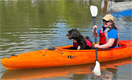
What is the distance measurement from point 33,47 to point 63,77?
9.20 feet

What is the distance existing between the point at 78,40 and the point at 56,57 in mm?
836

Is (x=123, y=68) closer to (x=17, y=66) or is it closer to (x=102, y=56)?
(x=102, y=56)

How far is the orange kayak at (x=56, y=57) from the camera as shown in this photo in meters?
5.53

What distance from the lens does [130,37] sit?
9609 millimetres

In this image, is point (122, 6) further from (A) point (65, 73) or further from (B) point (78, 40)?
(A) point (65, 73)

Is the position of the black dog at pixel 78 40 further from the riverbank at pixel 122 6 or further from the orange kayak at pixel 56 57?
the riverbank at pixel 122 6

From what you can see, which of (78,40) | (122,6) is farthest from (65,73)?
(122,6)

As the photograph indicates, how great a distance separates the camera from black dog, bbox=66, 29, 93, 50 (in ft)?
19.0

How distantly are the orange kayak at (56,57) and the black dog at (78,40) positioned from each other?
0.66 ft

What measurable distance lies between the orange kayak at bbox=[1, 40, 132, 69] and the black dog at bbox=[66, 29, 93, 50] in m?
0.20

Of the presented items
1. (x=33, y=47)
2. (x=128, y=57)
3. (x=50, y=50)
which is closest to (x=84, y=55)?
(x=50, y=50)

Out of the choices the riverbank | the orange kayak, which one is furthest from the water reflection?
the riverbank

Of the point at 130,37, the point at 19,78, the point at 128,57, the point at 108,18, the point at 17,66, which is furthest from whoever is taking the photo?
the point at 130,37

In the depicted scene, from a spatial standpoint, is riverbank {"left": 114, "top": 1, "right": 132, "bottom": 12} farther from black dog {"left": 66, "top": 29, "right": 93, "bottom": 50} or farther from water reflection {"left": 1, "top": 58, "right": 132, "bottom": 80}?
water reflection {"left": 1, "top": 58, "right": 132, "bottom": 80}
